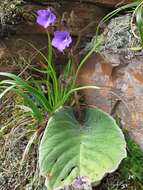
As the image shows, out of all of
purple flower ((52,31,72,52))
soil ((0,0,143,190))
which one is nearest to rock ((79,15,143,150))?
soil ((0,0,143,190))

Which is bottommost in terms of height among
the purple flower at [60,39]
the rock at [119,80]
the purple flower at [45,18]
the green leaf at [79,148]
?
the green leaf at [79,148]

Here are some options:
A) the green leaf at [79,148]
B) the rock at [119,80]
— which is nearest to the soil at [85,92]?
the rock at [119,80]

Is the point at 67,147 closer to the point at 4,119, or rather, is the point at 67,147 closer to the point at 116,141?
the point at 116,141

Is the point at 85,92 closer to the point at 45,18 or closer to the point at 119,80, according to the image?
the point at 119,80

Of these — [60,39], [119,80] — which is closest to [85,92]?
[119,80]

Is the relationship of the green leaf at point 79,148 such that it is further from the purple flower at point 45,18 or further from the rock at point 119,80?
the purple flower at point 45,18
